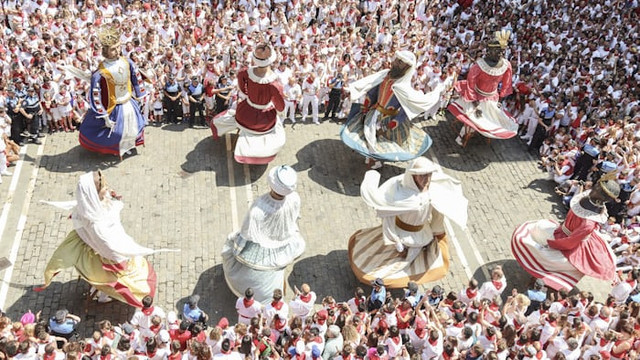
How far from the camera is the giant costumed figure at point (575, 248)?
10.3 metres

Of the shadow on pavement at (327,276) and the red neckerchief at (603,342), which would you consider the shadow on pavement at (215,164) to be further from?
the red neckerchief at (603,342)

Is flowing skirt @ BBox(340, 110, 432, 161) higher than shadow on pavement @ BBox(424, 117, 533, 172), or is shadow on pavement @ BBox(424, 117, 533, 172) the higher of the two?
flowing skirt @ BBox(340, 110, 432, 161)

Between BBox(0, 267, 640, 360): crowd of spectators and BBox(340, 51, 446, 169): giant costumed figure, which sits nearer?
BBox(0, 267, 640, 360): crowd of spectators

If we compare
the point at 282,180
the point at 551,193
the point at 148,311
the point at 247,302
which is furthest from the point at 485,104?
the point at 148,311

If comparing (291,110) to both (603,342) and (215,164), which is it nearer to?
(215,164)

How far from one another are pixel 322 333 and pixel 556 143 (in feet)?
31.0

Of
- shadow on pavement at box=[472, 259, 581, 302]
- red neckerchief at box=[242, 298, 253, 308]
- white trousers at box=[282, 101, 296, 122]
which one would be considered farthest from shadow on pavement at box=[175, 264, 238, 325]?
white trousers at box=[282, 101, 296, 122]

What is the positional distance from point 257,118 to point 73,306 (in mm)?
5526

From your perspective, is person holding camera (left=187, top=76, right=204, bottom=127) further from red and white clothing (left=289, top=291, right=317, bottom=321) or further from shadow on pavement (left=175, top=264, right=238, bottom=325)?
red and white clothing (left=289, top=291, right=317, bottom=321)

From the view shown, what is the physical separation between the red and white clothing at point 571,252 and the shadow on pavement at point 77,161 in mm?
9191

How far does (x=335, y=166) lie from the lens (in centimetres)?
1433

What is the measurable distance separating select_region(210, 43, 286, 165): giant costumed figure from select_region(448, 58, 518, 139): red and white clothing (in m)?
4.80

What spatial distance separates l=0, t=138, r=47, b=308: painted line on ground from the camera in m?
10.2

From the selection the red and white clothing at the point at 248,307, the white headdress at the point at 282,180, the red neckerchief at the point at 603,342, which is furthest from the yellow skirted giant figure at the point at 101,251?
the red neckerchief at the point at 603,342
